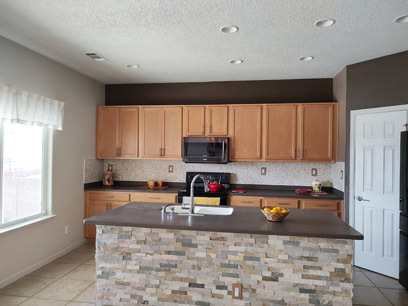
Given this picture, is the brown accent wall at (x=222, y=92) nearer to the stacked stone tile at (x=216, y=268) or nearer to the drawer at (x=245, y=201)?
the drawer at (x=245, y=201)

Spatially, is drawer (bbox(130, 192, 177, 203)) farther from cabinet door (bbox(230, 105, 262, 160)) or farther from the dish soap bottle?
the dish soap bottle

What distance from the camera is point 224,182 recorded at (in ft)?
16.5

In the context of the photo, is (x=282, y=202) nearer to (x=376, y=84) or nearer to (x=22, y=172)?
(x=376, y=84)

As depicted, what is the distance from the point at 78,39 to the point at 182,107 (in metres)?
1.99

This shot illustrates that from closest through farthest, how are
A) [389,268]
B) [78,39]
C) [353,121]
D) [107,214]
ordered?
[107,214] < [78,39] < [389,268] < [353,121]

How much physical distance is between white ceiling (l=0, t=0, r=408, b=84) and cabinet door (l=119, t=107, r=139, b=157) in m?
0.85

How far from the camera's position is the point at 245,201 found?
446 cm

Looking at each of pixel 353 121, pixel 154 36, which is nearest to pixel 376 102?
pixel 353 121

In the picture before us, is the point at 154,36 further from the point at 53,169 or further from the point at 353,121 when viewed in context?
the point at 353,121

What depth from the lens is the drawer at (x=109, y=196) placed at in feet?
15.6

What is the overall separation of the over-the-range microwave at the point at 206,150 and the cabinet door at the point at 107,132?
1254mm

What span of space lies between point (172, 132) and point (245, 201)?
1.62 meters

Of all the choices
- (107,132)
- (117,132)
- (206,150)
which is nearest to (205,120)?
(206,150)

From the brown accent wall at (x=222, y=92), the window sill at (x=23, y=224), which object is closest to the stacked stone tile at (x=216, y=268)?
the window sill at (x=23, y=224)
